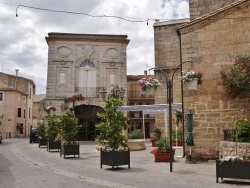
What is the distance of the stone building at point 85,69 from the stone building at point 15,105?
15945 mm

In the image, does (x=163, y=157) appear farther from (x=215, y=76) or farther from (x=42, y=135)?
(x=42, y=135)

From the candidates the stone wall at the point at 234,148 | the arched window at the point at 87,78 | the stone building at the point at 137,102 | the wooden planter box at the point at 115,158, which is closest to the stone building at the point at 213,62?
the stone wall at the point at 234,148

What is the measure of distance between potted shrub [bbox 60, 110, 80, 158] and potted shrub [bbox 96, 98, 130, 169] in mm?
3691

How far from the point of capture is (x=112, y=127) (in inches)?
417

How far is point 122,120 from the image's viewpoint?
10867 millimetres

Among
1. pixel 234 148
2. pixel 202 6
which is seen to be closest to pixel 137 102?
pixel 202 6

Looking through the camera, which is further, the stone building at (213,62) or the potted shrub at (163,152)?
the potted shrub at (163,152)

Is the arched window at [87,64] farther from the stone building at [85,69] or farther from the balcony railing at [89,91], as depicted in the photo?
the balcony railing at [89,91]

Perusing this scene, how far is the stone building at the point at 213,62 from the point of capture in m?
11.4

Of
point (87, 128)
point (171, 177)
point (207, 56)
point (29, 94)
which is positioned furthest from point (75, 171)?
point (29, 94)

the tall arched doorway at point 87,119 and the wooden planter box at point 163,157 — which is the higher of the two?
the tall arched doorway at point 87,119

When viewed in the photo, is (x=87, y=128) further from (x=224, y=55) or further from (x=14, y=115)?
(x=224, y=55)

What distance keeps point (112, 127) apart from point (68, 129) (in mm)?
4587

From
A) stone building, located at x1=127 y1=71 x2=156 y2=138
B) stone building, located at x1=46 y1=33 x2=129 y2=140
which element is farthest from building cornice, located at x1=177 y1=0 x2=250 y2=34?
stone building, located at x1=127 y1=71 x2=156 y2=138
